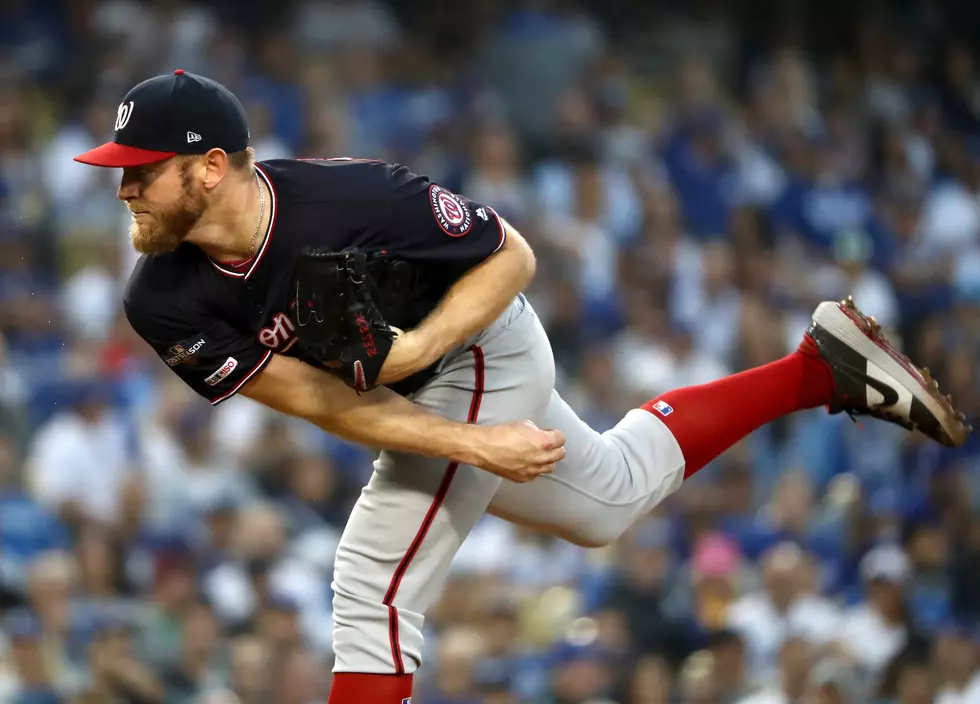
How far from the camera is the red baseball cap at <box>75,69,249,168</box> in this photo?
322 cm

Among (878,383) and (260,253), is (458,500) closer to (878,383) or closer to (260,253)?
(260,253)

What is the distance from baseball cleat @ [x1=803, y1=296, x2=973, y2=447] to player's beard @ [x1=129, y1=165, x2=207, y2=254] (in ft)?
5.86

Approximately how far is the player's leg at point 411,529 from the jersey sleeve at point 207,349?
17.7 inches

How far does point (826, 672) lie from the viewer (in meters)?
6.10

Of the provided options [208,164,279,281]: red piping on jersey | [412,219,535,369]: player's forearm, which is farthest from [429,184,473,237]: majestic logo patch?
[208,164,279,281]: red piping on jersey

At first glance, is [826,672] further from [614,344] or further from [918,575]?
[614,344]

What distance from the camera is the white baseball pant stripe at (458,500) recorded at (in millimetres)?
3562

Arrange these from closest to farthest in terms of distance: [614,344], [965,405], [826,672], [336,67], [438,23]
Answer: [826,672] < [965,405] < [614,344] < [336,67] < [438,23]

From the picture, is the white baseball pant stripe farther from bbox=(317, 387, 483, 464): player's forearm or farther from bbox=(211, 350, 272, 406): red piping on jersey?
bbox=(211, 350, 272, 406): red piping on jersey

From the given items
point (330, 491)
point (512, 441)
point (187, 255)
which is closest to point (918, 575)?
point (330, 491)

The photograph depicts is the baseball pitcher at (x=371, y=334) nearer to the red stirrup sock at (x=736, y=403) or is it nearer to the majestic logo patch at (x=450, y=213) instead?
the majestic logo patch at (x=450, y=213)

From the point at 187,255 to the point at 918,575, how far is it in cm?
471

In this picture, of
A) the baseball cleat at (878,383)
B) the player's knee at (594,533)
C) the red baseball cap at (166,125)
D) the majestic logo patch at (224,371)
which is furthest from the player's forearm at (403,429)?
the baseball cleat at (878,383)

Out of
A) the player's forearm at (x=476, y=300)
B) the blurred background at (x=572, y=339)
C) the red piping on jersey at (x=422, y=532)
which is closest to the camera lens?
the player's forearm at (x=476, y=300)
